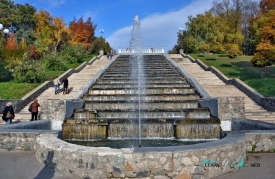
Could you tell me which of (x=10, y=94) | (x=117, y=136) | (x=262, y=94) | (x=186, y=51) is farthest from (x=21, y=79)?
(x=186, y=51)

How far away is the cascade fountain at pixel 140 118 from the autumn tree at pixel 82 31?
100 ft

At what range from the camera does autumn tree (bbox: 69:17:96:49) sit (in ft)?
149

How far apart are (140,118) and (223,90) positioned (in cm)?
886

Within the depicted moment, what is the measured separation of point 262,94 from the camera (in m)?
16.9

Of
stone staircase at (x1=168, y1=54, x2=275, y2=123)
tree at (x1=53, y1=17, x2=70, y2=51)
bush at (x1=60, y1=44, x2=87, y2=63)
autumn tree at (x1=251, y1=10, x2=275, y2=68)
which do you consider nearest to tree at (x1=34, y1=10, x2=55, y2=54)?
tree at (x1=53, y1=17, x2=70, y2=51)

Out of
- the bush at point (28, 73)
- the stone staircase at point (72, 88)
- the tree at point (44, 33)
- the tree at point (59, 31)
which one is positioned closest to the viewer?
the stone staircase at point (72, 88)

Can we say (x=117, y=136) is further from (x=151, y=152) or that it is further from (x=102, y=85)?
(x=102, y=85)

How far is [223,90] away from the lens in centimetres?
1828

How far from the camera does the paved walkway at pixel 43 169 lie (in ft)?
20.4

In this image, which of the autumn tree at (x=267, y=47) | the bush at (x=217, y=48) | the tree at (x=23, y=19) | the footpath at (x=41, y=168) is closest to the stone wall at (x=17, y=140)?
the footpath at (x=41, y=168)

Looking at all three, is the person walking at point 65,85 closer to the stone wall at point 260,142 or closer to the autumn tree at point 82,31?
the stone wall at point 260,142

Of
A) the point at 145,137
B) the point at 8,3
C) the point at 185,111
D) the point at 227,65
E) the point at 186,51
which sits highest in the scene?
the point at 8,3

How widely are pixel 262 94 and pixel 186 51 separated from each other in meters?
26.4

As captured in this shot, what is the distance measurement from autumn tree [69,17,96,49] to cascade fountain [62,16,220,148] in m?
30.5
